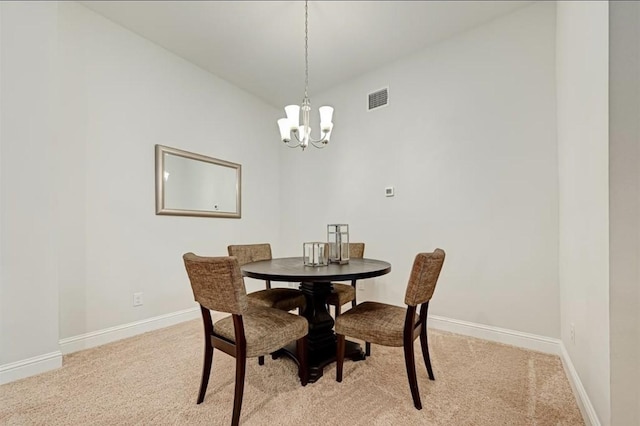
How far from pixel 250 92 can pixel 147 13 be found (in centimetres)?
157

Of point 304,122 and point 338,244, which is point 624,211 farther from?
point 304,122

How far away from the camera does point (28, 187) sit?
201 centimetres

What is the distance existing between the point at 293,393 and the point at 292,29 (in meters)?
2.96

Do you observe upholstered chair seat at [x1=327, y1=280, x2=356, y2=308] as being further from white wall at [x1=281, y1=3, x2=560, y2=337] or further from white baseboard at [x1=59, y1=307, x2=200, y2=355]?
white baseboard at [x1=59, y1=307, x2=200, y2=355]

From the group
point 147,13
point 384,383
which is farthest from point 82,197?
point 384,383

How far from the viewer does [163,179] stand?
9.80ft

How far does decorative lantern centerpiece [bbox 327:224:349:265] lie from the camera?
2.22 meters

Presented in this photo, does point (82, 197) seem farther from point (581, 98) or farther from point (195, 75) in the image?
point (581, 98)

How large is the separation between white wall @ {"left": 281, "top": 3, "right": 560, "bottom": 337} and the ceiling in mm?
253

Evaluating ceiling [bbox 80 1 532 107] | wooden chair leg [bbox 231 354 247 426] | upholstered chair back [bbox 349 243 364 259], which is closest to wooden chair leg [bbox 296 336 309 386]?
wooden chair leg [bbox 231 354 247 426]

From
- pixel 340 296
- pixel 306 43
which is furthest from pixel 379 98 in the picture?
pixel 340 296

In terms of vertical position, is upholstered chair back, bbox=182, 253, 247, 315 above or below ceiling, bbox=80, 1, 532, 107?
Answer: below

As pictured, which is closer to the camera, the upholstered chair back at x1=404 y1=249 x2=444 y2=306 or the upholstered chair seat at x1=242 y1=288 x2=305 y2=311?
the upholstered chair back at x1=404 y1=249 x2=444 y2=306

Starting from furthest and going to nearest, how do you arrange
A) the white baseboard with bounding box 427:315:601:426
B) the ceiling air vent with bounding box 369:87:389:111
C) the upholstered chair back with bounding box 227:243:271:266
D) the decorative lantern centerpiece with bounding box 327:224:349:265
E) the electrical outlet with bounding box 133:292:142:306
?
the ceiling air vent with bounding box 369:87:389:111
the electrical outlet with bounding box 133:292:142:306
the upholstered chair back with bounding box 227:243:271:266
the decorative lantern centerpiece with bounding box 327:224:349:265
the white baseboard with bounding box 427:315:601:426
